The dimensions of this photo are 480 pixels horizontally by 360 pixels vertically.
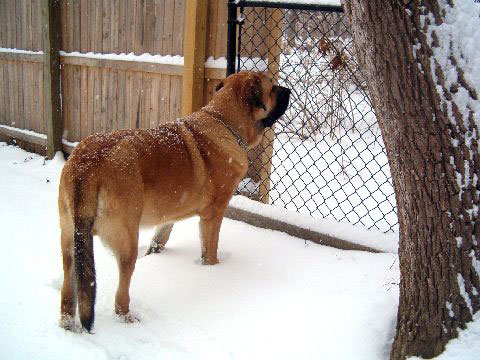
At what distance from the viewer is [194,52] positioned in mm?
4129

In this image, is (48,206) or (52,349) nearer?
(52,349)

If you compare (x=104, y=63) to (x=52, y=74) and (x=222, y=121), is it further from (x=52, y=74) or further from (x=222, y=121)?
(x=222, y=121)

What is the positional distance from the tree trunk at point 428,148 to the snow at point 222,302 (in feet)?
1.51

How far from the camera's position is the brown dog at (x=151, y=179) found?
215cm

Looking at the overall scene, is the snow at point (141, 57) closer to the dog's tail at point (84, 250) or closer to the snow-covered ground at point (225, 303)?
the snow-covered ground at point (225, 303)

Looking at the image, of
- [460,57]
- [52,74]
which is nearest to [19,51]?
[52,74]

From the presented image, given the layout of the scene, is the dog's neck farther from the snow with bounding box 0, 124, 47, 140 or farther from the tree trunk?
the snow with bounding box 0, 124, 47, 140

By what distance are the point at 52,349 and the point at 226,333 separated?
0.89 m

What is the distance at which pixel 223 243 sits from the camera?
3.51 meters

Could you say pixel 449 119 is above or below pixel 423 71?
below

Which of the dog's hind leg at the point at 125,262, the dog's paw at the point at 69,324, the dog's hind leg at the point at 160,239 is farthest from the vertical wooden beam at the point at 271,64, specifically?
the dog's paw at the point at 69,324

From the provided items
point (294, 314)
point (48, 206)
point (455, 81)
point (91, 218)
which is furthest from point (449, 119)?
point (48, 206)

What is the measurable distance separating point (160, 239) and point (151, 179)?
942 millimetres

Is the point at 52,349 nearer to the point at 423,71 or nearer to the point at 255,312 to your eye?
the point at 255,312
